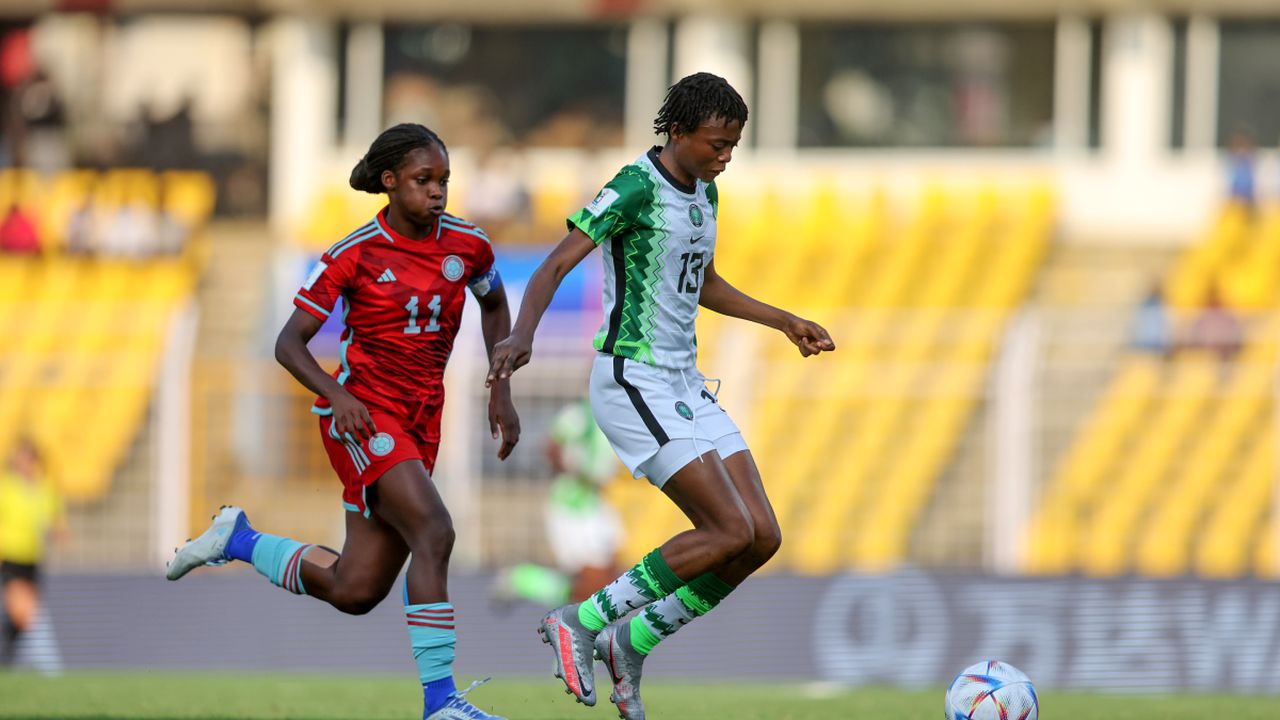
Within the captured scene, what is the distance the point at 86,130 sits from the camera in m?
23.7

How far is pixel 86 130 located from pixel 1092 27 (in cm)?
1218

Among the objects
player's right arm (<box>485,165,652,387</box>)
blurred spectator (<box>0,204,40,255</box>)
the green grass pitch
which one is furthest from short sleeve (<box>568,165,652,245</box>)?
blurred spectator (<box>0,204,40,255</box>)

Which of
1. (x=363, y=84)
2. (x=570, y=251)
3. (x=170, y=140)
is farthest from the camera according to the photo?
(x=170, y=140)

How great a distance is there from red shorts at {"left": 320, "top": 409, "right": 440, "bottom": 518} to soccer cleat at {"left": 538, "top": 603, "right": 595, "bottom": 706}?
2.45 ft

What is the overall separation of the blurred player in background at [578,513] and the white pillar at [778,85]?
9261 mm

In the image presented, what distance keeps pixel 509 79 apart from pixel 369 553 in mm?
16640

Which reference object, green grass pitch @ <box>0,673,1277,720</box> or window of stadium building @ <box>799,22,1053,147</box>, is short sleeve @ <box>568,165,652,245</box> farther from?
window of stadium building @ <box>799,22,1053,147</box>

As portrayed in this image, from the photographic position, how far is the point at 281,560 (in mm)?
7145

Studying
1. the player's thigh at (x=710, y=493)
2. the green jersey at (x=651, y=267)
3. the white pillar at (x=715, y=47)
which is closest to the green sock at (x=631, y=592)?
the player's thigh at (x=710, y=493)

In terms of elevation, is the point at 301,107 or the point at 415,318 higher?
the point at 301,107

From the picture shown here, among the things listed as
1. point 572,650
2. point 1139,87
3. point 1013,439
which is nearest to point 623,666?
point 572,650

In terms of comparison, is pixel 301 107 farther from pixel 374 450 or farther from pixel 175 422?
pixel 374 450

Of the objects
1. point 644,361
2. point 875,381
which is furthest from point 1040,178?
point 644,361

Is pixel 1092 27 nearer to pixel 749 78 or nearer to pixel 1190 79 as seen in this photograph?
pixel 1190 79
